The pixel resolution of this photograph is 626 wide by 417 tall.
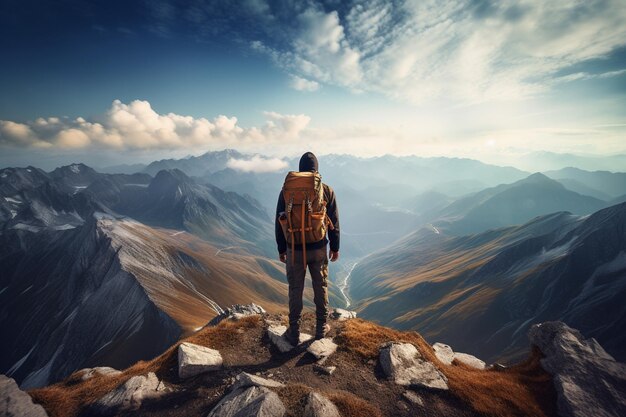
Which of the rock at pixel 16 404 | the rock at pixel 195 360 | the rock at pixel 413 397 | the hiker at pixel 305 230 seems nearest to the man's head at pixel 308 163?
the hiker at pixel 305 230

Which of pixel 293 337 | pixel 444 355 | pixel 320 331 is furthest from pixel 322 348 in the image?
pixel 444 355

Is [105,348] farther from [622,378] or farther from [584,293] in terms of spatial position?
[584,293]

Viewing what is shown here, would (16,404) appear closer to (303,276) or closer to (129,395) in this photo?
(129,395)

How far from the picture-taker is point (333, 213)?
12383mm

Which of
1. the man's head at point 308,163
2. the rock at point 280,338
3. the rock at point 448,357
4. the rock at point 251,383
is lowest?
the rock at point 448,357

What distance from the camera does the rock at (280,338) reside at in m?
11.7

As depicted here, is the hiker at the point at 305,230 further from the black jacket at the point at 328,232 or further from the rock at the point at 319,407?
the rock at the point at 319,407

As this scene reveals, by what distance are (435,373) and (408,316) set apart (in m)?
206

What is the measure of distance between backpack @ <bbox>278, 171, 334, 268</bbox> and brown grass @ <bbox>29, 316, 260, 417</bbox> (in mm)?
5020

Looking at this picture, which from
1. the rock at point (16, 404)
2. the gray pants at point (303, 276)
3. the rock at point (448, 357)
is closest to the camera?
the rock at point (16, 404)

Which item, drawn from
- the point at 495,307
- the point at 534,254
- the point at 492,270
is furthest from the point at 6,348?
the point at 534,254

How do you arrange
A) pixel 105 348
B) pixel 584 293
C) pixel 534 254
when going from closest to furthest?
1. pixel 105 348
2. pixel 584 293
3. pixel 534 254

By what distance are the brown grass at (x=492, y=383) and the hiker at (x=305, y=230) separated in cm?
179

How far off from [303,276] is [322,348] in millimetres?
2788
